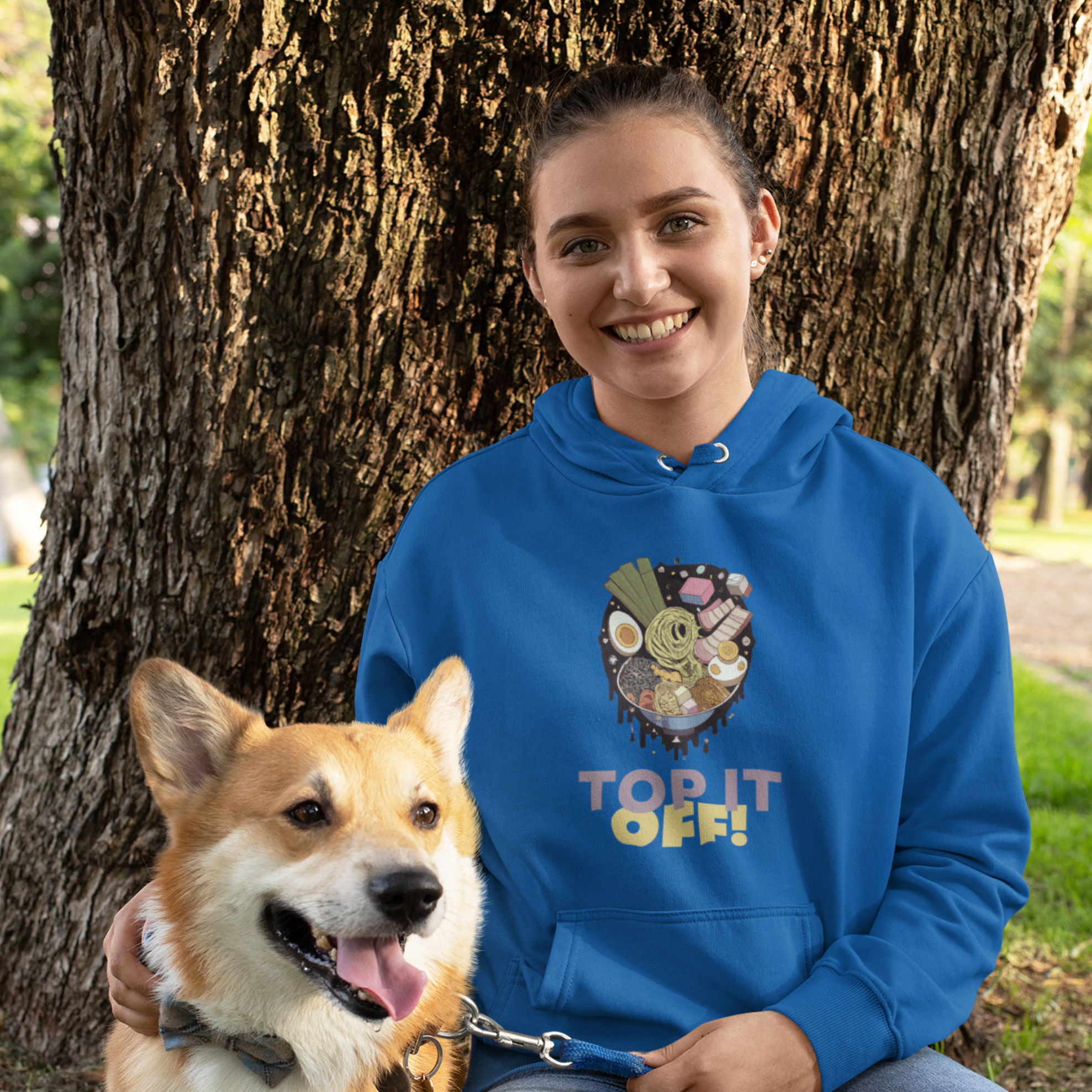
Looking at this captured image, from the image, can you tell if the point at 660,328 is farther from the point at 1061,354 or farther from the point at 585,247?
the point at 1061,354

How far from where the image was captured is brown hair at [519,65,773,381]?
6.93 ft

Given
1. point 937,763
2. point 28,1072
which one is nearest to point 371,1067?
point 937,763

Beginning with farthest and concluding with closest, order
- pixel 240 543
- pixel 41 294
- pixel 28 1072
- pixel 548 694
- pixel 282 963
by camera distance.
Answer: pixel 41 294 < pixel 28 1072 < pixel 240 543 < pixel 548 694 < pixel 282 963

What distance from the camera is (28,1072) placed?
9.66 feet

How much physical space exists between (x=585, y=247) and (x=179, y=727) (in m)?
1.31

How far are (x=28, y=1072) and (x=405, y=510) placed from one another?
2048 mm

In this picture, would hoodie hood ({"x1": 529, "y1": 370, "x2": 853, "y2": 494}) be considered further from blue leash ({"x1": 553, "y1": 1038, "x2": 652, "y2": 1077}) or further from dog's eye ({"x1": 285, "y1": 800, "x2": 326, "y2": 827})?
blue leash ({"x1": 553, "y1": 1038, "x2": 652, "y2": 1077})

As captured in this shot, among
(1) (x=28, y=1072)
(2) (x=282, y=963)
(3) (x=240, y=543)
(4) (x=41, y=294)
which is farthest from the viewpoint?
(4) (x=41, y=294)

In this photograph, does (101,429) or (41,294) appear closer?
(101,429)

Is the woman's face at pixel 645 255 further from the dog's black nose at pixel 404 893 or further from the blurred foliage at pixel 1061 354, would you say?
the blurred foliage at pixel 1061 354

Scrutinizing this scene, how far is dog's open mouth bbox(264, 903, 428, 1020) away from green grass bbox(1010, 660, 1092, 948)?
10.6ft

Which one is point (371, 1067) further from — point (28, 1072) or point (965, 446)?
point (965, 446)

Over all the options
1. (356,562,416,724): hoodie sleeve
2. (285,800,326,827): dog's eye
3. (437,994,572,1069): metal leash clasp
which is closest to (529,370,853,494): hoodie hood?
(356,562,416,724): hoodie sleeve

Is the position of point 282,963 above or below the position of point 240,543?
below
